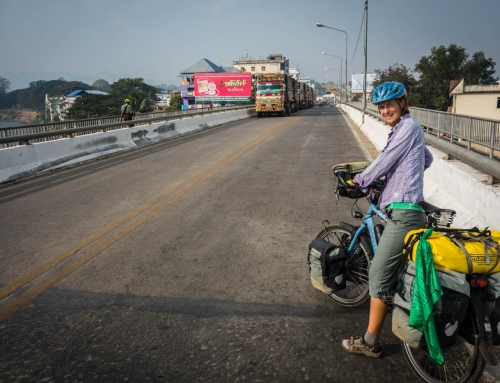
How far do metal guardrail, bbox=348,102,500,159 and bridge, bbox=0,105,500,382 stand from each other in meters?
0.95

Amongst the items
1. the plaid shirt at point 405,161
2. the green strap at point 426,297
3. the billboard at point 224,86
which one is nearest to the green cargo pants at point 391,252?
the plaid shirt at point 405,161

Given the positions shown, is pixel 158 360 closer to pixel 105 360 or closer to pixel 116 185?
pixel 105 360

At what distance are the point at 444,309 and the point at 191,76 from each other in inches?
A: 5423

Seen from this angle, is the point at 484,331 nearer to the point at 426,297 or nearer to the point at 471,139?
the point at 426,297

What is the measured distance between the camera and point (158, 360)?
312cm

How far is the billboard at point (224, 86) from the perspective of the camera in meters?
59.0

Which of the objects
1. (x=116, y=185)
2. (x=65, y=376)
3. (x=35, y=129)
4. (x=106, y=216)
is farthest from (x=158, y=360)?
(x=35, y=129)

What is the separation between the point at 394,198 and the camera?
311cm

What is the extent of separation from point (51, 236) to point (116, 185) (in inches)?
139

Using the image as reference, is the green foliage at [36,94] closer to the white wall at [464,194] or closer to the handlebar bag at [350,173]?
the white wall at [464,194]

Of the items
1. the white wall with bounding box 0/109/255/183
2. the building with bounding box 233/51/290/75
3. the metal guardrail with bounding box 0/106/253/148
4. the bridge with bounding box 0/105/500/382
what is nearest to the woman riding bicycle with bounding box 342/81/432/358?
the bridge with bounding box 0/105/500/382

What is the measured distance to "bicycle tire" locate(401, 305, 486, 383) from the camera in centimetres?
259

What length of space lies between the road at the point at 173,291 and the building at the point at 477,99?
150ft

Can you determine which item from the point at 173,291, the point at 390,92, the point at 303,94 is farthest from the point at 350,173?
the point at 303,94
